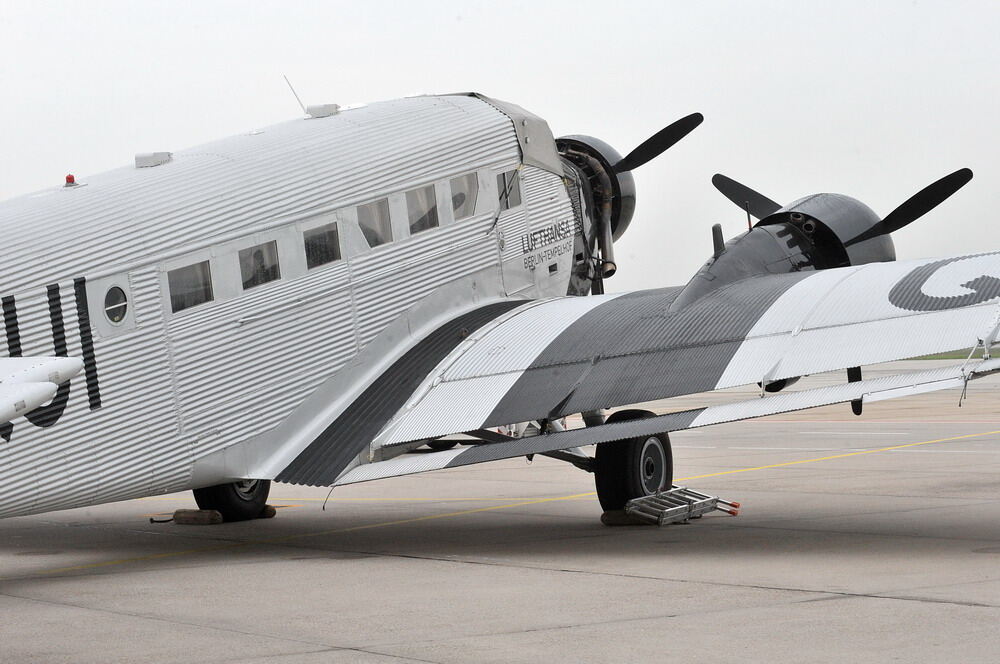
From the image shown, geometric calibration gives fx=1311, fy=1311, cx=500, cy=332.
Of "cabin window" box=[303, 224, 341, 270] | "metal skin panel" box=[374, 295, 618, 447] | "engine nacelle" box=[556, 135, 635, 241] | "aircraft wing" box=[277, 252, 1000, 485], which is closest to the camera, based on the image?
"aircraft wing" box=[277, 252, 1000, 485]

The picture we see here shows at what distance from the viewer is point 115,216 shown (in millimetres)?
12938

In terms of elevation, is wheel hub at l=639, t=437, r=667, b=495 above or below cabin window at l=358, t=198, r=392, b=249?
below

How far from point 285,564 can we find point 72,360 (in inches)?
135

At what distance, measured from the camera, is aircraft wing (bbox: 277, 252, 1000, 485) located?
1194 cm

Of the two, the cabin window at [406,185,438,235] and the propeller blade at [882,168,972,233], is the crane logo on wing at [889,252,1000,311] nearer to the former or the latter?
the propeller blade at [882,168,972,233]

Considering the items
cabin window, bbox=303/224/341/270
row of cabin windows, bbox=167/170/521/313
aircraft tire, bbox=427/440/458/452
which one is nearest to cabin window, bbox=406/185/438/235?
row of cabin windows, bbox=167/170/521/313

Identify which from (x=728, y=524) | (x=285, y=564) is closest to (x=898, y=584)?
(x=728, y=524)

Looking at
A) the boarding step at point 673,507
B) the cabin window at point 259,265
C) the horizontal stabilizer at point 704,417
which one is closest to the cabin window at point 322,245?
the cabin window at point 259,265

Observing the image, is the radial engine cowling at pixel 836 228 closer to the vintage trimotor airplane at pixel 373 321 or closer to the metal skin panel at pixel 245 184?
the vintage trimotor airplane at pixel 373 321

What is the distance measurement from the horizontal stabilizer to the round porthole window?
8.72ft

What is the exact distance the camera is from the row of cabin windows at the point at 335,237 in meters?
13.1

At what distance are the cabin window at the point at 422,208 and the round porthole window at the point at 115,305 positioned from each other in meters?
3.73

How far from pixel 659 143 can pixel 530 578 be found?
9.99 meters

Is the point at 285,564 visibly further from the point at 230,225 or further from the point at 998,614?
the point at 998,614
